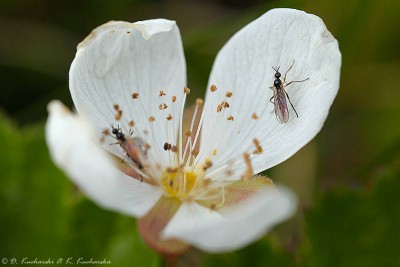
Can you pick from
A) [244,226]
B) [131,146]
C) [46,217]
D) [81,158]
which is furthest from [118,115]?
[46,217]

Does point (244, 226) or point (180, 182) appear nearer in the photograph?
point (244, 226)

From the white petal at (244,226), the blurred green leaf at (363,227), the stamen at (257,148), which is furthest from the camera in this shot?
the blurred green leaf at (363,227)

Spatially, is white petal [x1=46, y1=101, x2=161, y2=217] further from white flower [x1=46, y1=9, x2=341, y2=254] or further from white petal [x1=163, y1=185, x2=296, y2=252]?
white petal [x1=163, y1=185, x2=296, y2=252]

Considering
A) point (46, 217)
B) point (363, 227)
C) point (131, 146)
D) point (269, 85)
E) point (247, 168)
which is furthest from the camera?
point (46, 217)

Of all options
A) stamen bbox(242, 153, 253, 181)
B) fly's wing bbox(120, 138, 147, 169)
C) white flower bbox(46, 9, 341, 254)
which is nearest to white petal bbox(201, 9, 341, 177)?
white flower bbox(46, 9, 341, 254)

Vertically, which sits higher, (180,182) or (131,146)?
(131,146)

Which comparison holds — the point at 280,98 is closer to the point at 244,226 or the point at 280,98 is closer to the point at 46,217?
the point at 244,226

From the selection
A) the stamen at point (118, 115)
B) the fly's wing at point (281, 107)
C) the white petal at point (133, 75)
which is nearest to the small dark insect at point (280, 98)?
the fly's wing at point (281, 107)

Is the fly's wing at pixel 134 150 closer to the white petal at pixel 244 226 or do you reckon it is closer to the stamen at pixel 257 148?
the stamen at pixel 257 148
